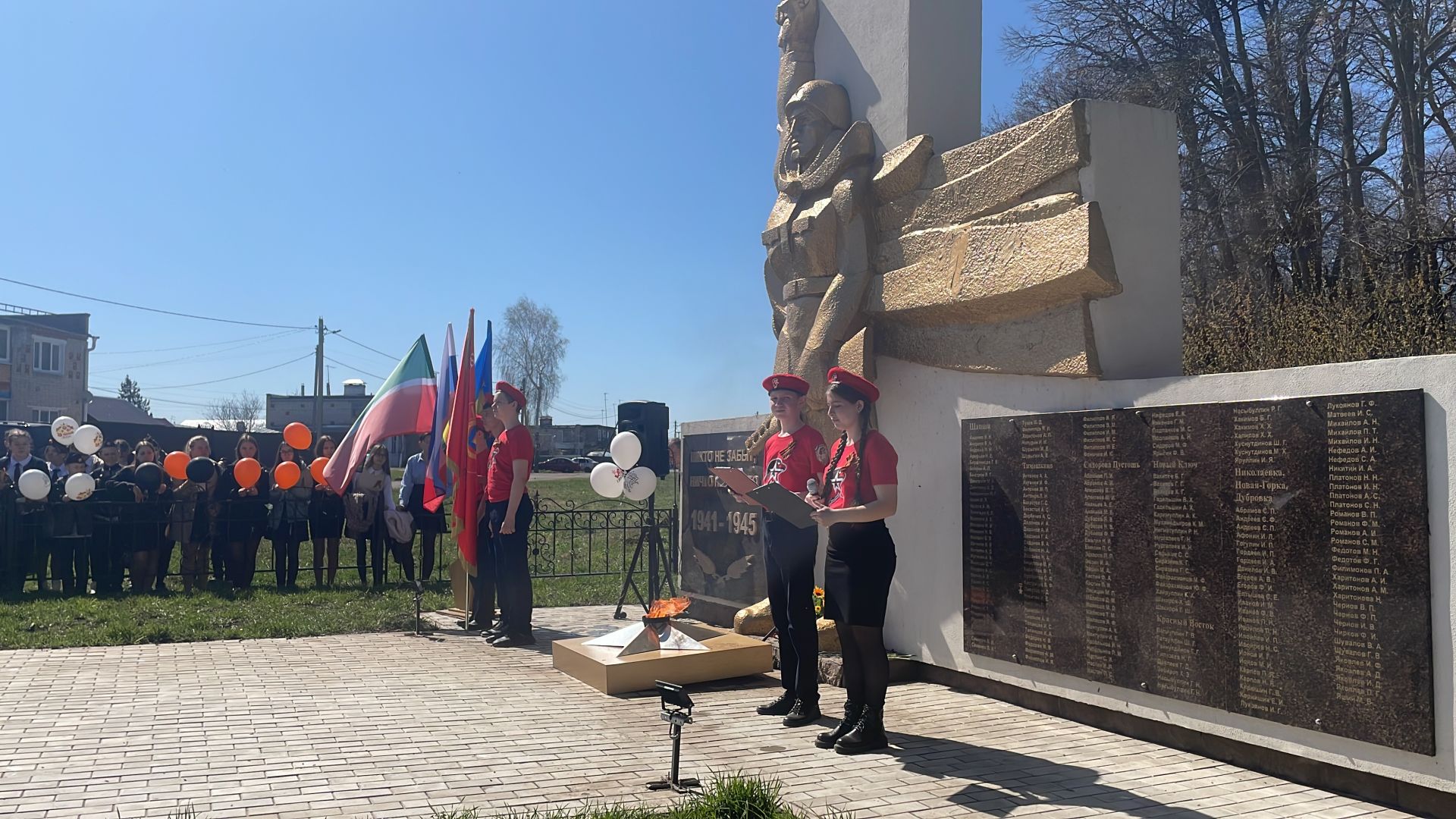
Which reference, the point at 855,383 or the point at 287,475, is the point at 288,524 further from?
the point at 855,383

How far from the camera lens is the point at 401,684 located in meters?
6.38

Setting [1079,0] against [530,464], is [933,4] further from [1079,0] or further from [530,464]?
[1079,0]

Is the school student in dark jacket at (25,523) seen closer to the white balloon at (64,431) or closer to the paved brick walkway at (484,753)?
the white balloon at (64,431)

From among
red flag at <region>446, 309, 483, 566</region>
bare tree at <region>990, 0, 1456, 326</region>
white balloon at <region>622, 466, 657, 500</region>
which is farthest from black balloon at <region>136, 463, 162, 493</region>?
bare tree at <region>990, 0, 1456, 326</region>

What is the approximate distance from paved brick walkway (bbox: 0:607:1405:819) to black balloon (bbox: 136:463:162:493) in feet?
15.4

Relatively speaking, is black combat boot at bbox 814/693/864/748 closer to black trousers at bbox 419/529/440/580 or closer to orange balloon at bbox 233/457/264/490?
black trousers at bbox 419/529/440/580

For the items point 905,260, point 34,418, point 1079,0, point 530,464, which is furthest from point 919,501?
point 34,418

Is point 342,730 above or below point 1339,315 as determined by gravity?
below

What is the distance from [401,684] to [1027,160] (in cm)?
479

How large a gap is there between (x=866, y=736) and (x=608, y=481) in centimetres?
491

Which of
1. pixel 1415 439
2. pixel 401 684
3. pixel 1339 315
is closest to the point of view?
pixel 1415 439

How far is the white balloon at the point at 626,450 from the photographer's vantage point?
9.38 m

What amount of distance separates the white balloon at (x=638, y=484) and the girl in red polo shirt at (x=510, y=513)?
1267mm

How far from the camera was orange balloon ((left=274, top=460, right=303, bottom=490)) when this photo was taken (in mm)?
11289
